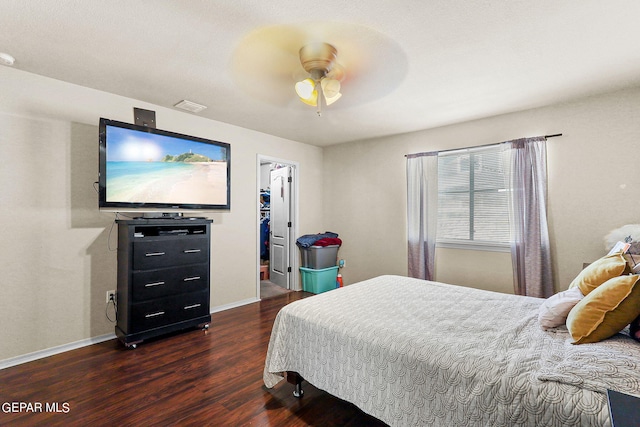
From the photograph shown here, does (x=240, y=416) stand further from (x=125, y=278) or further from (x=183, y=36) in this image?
(x=183, y=36)

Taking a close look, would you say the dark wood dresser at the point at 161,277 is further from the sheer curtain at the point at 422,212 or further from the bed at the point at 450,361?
the sheer curtain at the point at 422,212

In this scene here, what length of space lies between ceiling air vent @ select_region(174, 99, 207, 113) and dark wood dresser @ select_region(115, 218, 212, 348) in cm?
127

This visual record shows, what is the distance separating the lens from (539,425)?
3.43ft

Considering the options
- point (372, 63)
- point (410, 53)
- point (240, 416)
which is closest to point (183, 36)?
point (372, 63)

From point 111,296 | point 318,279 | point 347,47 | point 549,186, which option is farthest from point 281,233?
point 549,186

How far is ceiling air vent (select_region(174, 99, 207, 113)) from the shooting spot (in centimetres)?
308

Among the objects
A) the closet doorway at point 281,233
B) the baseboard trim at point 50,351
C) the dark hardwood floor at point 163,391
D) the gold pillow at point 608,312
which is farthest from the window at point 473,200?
the baseboard trim at point 50,351

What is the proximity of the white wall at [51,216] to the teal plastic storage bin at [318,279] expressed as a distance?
2.60 meters

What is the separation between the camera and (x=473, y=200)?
365 centimetres

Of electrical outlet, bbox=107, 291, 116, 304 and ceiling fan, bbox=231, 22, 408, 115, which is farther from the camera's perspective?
electrical outlet, bbox=107, 291, 116, 304

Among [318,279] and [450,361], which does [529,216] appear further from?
[318,279]

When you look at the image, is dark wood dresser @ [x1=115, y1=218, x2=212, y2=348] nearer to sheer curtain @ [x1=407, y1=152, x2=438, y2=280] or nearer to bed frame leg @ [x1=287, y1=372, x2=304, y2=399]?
bed frame leg @ [x1=287, y1=372, x2=304, y2=399]

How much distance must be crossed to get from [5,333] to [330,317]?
108 inches

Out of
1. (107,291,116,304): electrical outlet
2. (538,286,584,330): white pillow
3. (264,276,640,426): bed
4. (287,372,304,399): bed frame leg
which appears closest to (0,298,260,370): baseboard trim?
(107,291,116,304): electrical outlet
